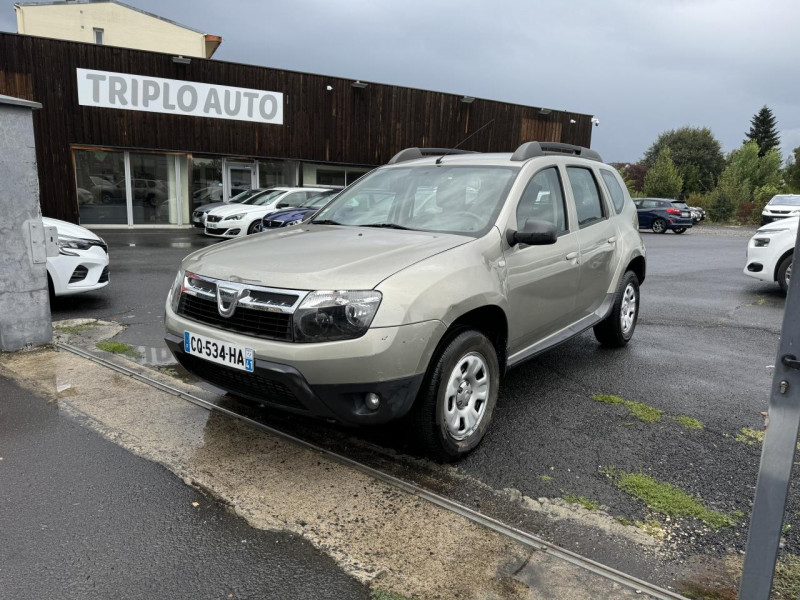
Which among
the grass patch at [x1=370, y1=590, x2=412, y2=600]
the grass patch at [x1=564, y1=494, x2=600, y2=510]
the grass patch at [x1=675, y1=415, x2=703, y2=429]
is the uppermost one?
the grass patch at [x1=675, y1=415, x2=703, y2=429]

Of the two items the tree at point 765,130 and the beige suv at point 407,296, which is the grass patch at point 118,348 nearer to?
the beige suv at point 407,296

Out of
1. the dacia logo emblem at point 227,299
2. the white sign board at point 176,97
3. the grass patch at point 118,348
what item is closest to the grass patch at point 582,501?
the dacia logo emblem at point 227,299

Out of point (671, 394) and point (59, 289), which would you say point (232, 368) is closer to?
point (671, 394)

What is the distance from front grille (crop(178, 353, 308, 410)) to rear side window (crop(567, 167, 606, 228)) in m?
2.81

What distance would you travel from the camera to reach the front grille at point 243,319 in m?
3.10

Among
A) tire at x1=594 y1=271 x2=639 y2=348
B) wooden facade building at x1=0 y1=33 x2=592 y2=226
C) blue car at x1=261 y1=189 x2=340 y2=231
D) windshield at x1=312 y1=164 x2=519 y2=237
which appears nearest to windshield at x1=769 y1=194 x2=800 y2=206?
wooden facade building at x1=0 y1=33 x2=592 y2=226

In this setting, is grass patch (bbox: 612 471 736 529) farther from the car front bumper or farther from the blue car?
the blue car

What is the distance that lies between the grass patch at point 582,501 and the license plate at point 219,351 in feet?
5.87

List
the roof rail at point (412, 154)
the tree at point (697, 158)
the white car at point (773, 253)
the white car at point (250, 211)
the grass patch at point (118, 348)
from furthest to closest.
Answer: the tree at point (697, 158), the white car at point (250, 211), the white car at point (773, 253), the grass patch at point (118, 348), the roof rail at point (412, 154)

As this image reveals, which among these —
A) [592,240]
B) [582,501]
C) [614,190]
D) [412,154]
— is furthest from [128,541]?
[614,190]

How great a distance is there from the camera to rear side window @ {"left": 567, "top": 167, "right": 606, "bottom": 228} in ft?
15.9

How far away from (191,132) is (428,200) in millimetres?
18191

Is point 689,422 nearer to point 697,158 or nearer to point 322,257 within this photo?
point 322,257

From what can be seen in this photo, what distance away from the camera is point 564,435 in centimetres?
394
